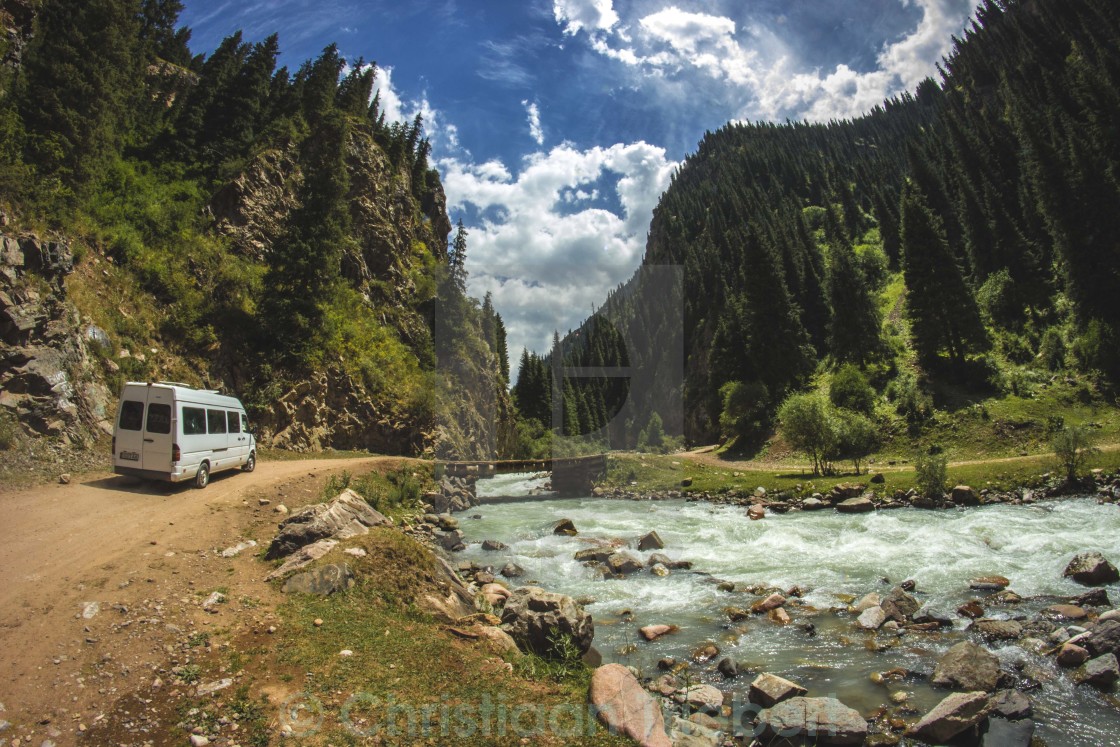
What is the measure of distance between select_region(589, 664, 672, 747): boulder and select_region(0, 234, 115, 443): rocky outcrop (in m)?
21.5

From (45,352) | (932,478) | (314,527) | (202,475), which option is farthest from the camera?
(932,478)

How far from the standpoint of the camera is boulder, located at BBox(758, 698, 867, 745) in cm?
704

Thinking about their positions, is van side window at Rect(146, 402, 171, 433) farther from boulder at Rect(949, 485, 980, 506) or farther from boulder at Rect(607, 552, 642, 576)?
boulder at Rect(949, 485, 980, 506)

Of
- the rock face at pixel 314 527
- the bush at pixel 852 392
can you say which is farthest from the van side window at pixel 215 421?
the bush at pixel 852 392

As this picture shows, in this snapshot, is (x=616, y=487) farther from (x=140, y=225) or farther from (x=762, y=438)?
(x=140, y=225)

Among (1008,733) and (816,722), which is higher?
(816,722)

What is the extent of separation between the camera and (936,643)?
10.2m

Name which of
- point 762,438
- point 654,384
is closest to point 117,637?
point 762,438

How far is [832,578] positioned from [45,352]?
28.7m

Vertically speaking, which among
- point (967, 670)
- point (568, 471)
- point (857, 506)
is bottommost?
point (568, 471)

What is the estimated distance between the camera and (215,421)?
59.6 ft

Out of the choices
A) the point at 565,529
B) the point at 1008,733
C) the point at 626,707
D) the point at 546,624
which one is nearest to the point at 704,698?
the point at 626,707

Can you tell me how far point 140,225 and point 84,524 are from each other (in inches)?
1091

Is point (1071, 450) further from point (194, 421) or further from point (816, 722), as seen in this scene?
point (194, 421)
